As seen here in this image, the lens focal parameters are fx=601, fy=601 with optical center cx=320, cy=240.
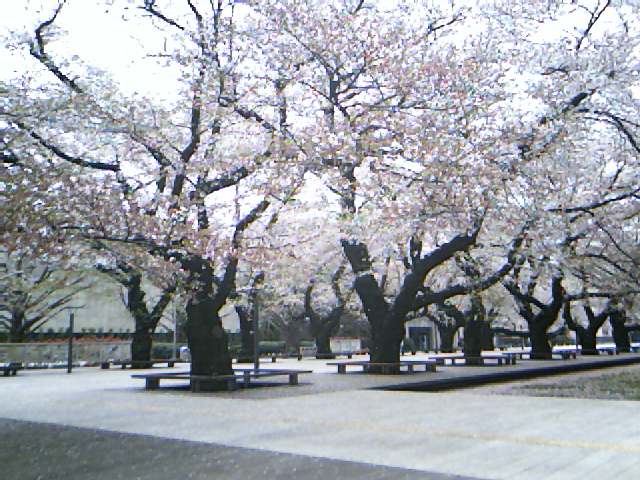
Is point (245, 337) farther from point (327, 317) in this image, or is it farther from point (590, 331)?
point (590, 331)

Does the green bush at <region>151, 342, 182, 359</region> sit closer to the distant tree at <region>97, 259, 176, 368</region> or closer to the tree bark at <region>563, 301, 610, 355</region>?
the distant tree at <region>97, 259, 176, 368</region>

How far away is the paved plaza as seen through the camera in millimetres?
6160

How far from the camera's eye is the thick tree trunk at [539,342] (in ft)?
108

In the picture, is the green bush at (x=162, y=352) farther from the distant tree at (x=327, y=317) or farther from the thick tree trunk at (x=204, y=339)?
the thick tree trunk at (x=204, y=339)

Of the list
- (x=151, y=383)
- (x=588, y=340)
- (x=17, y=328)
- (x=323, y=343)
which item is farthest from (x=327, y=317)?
(x=151, y=383)

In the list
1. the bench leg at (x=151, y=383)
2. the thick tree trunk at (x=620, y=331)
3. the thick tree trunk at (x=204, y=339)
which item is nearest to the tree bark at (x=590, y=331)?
the thick tree trunk at (x=620, y=331)

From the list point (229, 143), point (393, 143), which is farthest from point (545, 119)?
point (229, 143)

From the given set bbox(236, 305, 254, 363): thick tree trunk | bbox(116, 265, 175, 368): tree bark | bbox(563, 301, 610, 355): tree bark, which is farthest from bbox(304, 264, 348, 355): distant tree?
bbox(563, 301, 610, 355): tree bark

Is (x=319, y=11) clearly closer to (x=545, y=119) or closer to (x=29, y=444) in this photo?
(x=545, y=119)

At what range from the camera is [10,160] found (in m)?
11.3

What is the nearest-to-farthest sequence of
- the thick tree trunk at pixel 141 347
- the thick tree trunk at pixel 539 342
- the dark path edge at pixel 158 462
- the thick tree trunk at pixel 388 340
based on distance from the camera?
the dark path edge at pixel 158 462
the thick tree trunk at pixel 388 340
the thick tree trunk at pixel 141 347
the thick tree trunk at pixel 539 342

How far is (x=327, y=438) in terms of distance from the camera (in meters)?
7.90

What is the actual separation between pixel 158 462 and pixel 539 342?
100 ft

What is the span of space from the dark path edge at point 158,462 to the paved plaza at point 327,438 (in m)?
0.01
